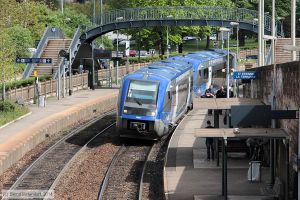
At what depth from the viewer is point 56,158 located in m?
26.6

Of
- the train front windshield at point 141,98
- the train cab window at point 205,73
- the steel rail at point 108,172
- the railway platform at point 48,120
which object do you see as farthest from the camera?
the train cab window at point 205,73

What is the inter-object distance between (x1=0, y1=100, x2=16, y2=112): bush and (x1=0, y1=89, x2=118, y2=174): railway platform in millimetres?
973

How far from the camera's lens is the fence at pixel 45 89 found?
139 feet

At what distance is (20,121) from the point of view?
35.3m

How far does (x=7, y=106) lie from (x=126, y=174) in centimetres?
1546

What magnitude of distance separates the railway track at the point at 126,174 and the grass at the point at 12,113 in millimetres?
7743

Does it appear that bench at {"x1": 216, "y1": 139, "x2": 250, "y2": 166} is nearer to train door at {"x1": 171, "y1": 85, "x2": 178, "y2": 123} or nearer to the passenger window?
the passenger window

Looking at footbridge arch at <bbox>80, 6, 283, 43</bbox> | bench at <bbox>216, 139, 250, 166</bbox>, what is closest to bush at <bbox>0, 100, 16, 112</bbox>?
bench at <bbox>216, 139, 250, 166</bbox>

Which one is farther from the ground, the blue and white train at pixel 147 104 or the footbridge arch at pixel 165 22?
the footbridge arch at pixel 165 22

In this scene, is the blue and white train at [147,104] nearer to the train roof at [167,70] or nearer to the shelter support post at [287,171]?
the train roof at [167,70]

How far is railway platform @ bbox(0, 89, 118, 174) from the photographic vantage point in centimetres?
2642

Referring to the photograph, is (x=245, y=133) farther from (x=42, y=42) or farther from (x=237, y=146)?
(x=42, y=42)

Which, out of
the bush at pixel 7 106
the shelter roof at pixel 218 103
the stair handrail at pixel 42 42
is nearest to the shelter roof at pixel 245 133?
the shelter roof at pixel 218 103

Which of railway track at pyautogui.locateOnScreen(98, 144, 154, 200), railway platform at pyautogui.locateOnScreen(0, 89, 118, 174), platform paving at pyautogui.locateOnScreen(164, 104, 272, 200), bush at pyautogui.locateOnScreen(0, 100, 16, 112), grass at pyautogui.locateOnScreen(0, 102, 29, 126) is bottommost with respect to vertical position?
railway track at pyautogui.locateOnScreen(98, 144, 154, 200)
